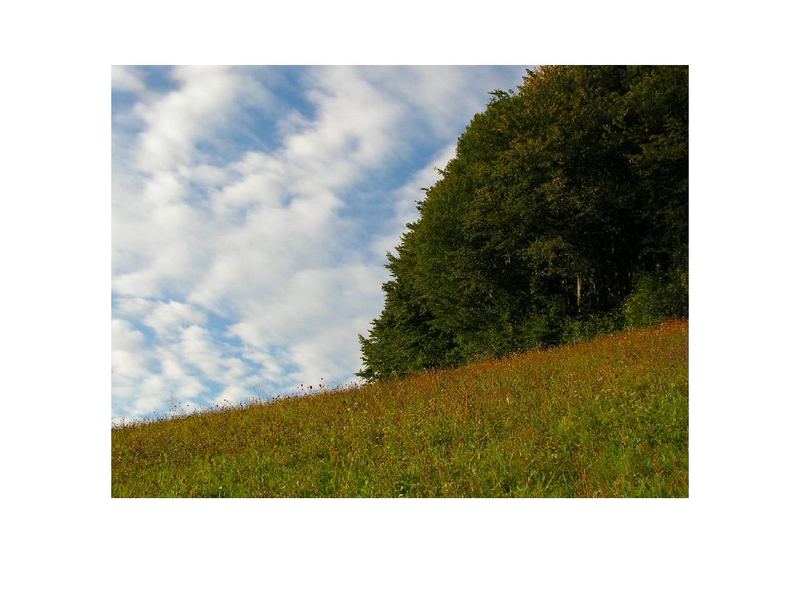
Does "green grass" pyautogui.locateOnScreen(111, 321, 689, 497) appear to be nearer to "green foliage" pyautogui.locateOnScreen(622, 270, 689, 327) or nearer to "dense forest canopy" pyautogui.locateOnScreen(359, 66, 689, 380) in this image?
"green foliage" pyautogui.locateOnScreen(622, 270, 689, 327)

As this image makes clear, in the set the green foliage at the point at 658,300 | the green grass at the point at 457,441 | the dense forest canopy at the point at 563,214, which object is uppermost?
the dense forest canopy at the point at 563,214

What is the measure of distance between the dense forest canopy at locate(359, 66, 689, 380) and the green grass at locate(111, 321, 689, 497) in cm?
618

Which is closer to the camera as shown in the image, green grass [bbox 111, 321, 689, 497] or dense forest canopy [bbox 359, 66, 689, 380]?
green grass [bbox 111, 321, 689, 497]

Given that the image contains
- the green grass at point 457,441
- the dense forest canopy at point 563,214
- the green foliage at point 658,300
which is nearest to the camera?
the green grass at point 457,441

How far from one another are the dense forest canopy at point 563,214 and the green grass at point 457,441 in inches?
243

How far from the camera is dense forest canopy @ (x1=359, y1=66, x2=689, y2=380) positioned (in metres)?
14.5

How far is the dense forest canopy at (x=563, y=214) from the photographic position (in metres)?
14.5

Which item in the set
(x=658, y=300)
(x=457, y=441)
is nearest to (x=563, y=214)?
(x=658, y=300)

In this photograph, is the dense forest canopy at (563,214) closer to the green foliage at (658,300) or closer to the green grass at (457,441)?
the green foliage at (658,300)

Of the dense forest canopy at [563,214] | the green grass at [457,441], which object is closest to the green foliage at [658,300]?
the dense forest canopy at [563,214]

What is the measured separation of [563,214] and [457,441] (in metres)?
10.8

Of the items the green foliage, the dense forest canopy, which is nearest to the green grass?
the green foliage
